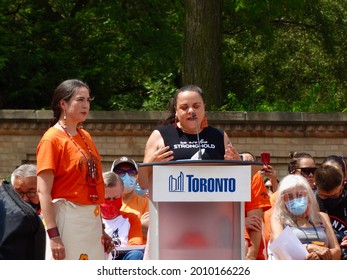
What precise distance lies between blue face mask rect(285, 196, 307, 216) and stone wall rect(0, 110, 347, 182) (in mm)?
9127

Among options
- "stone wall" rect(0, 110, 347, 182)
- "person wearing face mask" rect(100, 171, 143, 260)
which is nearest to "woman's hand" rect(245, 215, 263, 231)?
"person wearing face mask" rect(100, 171, 143, 260)

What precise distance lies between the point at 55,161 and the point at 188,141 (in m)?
0.90

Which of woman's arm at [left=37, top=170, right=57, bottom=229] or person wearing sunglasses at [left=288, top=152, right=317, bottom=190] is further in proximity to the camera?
person wearing sunglasses at [left=288, top=152, right=317, bottom=190]

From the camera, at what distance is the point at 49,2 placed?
76.5ft

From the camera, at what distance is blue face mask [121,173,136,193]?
10.3 metres

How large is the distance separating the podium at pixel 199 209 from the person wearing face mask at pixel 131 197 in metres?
2.98

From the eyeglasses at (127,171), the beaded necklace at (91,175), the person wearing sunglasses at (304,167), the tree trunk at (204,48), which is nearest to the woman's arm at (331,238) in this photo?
the beaded necklace at (91,175)

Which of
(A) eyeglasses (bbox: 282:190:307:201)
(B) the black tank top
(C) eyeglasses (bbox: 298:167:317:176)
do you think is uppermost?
(C) eyeglasses (bbox: 298:167:317:176)

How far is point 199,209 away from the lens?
6680 mm

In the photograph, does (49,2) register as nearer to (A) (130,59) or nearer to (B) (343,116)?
(A) (130,59)

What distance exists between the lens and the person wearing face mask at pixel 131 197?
32.4 feet

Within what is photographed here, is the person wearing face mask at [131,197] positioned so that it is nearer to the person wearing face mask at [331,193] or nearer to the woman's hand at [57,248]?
the person wearing face mask at [331,193]

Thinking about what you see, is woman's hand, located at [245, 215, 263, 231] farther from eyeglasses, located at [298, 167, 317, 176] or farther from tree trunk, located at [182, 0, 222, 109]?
tree trunk, located at [182, 0, 222, 109]

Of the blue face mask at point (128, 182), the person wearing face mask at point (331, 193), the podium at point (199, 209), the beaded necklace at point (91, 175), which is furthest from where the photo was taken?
the blue face mask at point (128, 182)
